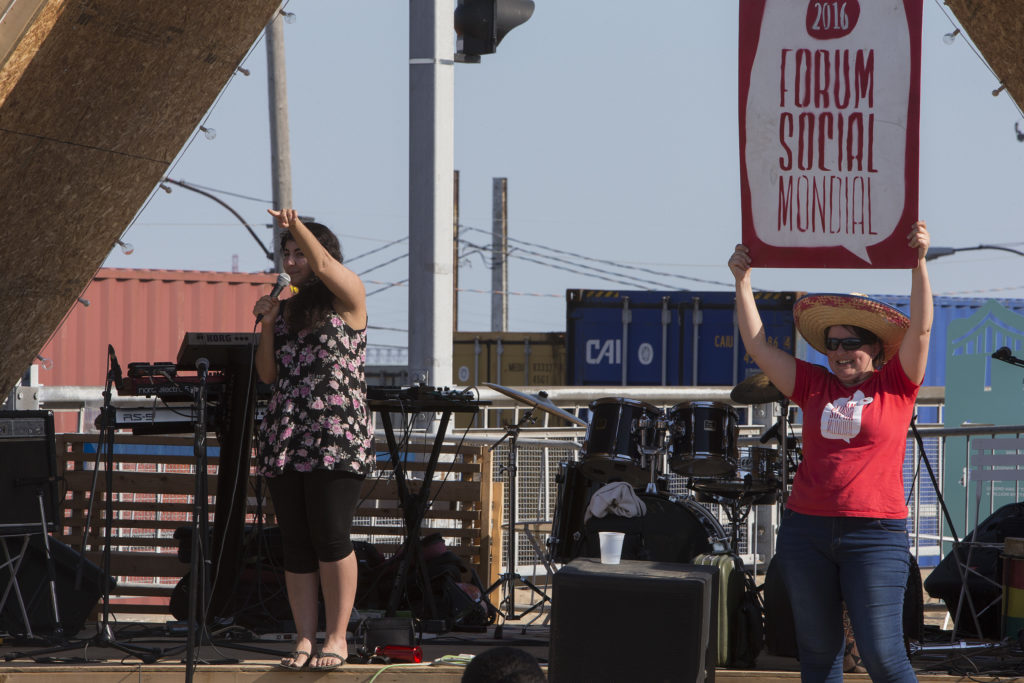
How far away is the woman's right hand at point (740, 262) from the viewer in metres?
4.29

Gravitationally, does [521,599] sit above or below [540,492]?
below

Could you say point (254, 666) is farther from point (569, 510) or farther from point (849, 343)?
point (849, 343)

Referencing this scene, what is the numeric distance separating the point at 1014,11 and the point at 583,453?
2853 mm

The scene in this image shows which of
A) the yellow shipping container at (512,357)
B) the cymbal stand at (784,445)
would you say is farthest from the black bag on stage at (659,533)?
the yellow shipping container at (512,357)

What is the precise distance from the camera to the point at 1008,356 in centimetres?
556

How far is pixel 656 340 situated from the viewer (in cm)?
1905

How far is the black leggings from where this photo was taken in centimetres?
455

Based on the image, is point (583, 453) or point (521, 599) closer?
point (583, 453)

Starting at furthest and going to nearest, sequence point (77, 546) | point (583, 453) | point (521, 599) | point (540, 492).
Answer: point (521, 599) → point (540, 492) → point (77, 546) → point (583, 453)

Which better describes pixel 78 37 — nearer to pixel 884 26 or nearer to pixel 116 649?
pixel 116 649

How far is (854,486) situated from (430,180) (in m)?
3.76

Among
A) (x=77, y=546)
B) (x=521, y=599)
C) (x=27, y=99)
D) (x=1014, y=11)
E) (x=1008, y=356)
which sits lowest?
(x=521, y=599)

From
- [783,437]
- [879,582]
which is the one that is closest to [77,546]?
[783,437]

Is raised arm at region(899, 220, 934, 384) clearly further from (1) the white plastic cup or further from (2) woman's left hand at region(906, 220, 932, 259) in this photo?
(1) the white plastic cup
